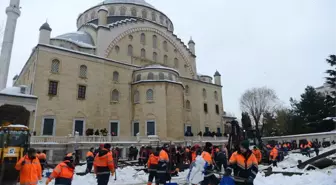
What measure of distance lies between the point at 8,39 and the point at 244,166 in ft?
81.8

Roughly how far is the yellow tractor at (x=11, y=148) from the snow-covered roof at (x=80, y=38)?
17.6 m

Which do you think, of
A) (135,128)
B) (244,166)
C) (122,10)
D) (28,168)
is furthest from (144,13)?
(244,166)

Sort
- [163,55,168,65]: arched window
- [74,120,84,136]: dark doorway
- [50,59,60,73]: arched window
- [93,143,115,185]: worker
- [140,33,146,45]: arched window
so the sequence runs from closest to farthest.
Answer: [93,143,115,185]: worker → [50,59,60,73]: arched window → [74,120,84,136]: dark doorway → [140,33,146,45]: arched window → [163,55,168,65]: arched window

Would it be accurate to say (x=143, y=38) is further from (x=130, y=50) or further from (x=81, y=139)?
(x=81, y=139)

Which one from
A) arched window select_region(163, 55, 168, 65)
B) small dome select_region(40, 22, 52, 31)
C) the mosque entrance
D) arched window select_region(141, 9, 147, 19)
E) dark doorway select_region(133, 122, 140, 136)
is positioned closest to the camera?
the mosque entrance

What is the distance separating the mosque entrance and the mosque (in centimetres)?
44

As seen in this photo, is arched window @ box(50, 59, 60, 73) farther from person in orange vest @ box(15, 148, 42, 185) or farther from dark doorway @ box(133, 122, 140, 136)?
person in orange vest @ box(15, 148, 42, 185)

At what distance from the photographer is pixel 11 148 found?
32.0 ft

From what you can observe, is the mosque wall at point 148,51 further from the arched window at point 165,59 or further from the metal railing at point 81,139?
the metal railing at point 81,139

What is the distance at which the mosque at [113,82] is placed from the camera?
2230 cm

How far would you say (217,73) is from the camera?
39.1 meters

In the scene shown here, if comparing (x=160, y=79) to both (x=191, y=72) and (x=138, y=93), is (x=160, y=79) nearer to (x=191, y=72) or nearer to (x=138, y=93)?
(x=138, y=93)

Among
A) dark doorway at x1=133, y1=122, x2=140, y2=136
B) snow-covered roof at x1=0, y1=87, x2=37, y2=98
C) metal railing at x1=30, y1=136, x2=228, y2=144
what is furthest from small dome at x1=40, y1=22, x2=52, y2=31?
dark doorway at x1=133, y1=122, x2=140, y2=136

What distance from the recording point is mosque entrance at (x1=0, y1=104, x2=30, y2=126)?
19297mm
